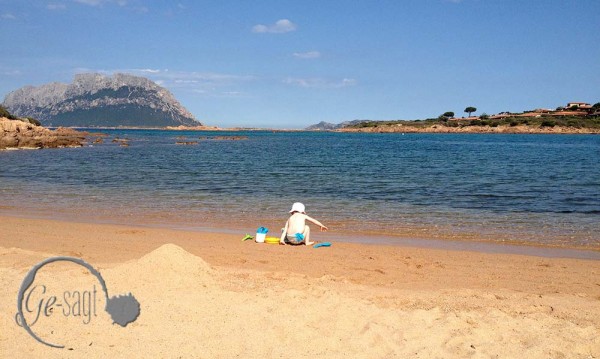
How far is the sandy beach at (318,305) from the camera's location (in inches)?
201

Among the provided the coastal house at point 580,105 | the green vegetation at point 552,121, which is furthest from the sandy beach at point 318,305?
the coastal house at point 580,105

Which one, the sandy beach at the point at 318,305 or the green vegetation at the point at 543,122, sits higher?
the green vegetation at the point at 543,122

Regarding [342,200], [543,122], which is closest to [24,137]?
[342,200]

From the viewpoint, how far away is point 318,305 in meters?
6.24

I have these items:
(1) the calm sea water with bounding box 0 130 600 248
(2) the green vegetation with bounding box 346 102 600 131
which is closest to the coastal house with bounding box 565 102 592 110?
(2) the green vegetation with bounding box 346 102 600 131

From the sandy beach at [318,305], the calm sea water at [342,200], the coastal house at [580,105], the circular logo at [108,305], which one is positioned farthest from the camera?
the coastal house at [580,105]

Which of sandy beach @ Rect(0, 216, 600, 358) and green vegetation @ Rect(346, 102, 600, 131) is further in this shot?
green vegetation @ Rect(346, 102, 600, 131)

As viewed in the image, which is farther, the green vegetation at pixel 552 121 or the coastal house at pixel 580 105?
the coastal house at pixel 580 105

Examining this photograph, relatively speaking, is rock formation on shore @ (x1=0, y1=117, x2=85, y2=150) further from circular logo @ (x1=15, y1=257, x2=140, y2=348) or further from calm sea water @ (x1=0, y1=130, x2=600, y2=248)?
circular logo @ (x1=15, y1=257, x2=140, y2=348)

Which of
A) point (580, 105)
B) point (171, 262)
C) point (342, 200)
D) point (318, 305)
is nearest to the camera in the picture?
point (318, 305)

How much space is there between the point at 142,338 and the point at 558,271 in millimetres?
7568

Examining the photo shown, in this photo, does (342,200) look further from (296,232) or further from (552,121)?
(552,121)

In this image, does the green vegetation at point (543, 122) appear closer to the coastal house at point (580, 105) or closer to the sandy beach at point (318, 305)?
the coastal house at point (580, 105)

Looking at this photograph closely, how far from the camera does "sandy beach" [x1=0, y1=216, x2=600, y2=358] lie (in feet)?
16.8
